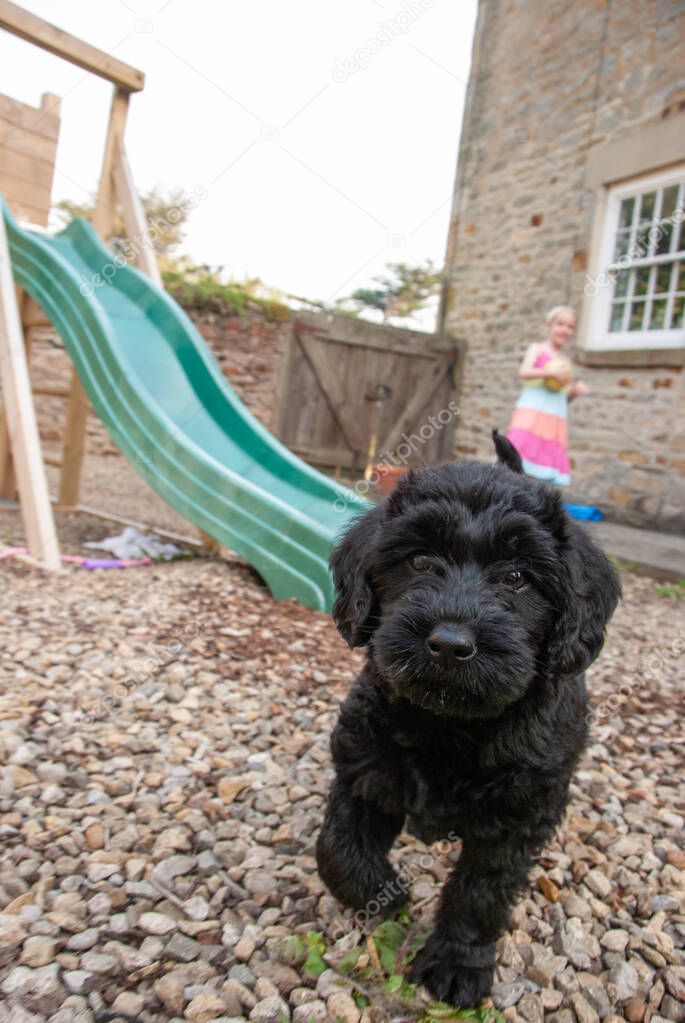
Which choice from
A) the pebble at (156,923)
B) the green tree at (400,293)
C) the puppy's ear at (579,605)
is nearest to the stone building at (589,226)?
the puppy's ear at (579,605)

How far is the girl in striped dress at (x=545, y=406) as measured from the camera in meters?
6.03

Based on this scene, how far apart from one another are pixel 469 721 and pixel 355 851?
1.38 feet

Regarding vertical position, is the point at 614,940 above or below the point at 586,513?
below

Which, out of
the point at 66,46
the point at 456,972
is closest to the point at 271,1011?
the point at 456,972

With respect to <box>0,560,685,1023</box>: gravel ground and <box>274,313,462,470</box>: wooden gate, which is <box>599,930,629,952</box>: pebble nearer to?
<box>0,560,685,1023</box>: gravel ground

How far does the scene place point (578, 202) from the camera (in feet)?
28.0

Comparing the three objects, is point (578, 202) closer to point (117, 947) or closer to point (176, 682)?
point (176, 682)

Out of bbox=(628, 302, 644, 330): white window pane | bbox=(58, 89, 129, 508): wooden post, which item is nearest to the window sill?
bbox=(628, 302, 644, 330): white window pane

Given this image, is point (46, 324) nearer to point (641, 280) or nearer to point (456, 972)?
point (456, 972)

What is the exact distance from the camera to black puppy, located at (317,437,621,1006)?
4.91 ft

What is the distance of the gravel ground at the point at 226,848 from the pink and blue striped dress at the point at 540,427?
3088 mm

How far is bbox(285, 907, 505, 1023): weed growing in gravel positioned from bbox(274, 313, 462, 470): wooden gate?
802 centimetres

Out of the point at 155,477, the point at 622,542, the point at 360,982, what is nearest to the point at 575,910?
the point at 360,982

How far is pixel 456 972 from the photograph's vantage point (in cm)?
152
